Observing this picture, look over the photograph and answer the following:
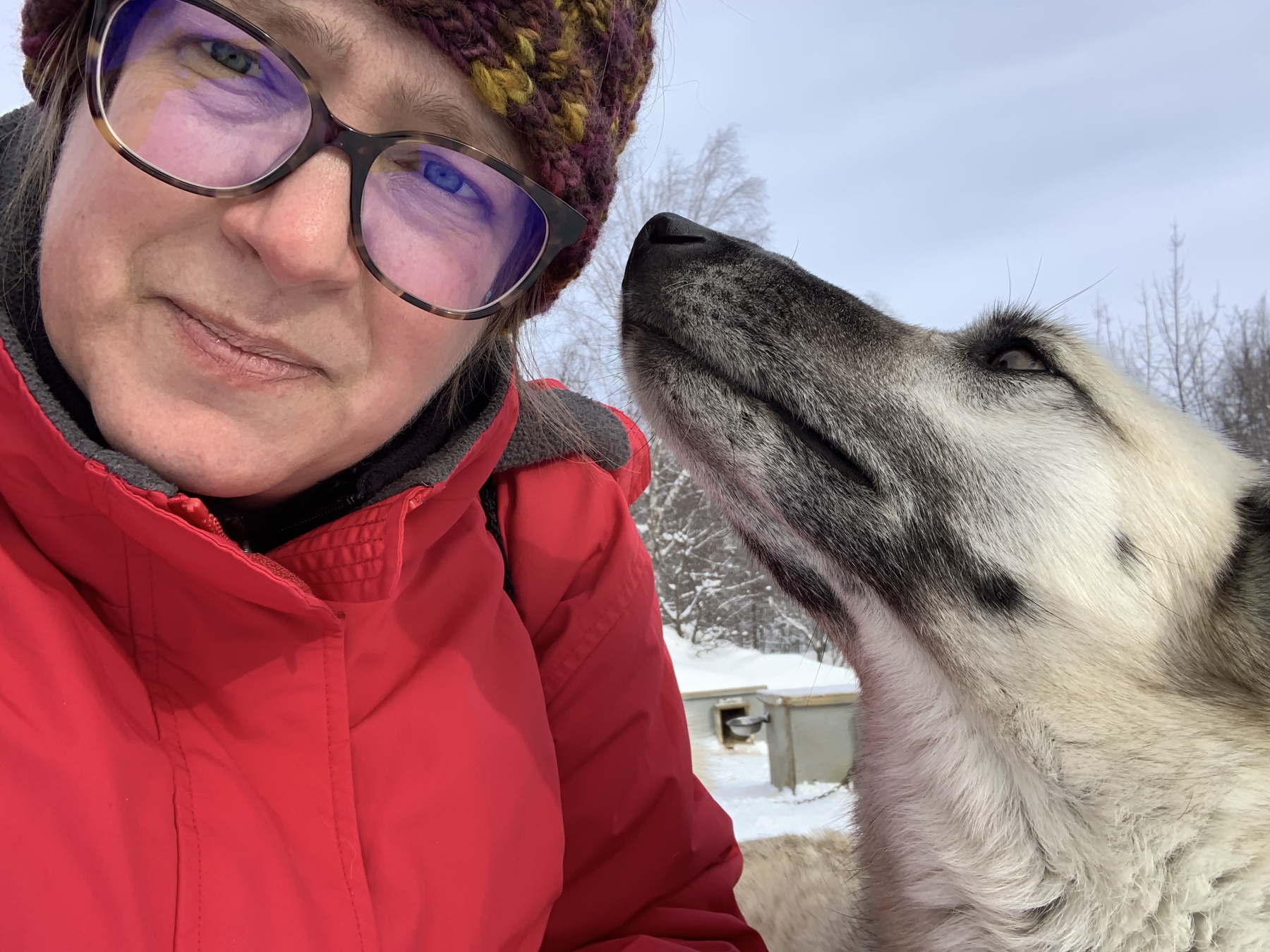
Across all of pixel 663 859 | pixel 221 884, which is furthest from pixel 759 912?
pixel 221 884

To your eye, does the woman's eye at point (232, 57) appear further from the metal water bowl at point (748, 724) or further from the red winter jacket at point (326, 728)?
the metal water bowl at point (748, 724)

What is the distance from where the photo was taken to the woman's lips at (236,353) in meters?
1.13

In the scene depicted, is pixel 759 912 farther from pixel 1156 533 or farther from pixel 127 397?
pixel 127 397

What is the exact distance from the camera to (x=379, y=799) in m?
1.37

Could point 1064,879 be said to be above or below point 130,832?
below

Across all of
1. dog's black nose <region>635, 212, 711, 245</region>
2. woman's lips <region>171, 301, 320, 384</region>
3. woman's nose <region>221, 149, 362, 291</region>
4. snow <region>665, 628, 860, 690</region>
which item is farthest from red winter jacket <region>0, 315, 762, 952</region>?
snow <region>665, 628, 860, 690</region>

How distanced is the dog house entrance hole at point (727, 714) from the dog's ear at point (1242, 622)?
804 cm

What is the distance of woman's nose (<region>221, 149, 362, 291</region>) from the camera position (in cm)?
112

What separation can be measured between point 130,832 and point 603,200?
1252 millimetres

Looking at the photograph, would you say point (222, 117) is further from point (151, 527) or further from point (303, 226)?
point (151, 527)

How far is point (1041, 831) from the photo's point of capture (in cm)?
163

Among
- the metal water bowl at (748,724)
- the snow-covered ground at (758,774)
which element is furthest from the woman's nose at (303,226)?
the metal water bowl at (748,724)

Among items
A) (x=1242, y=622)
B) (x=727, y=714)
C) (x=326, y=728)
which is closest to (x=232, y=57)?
(x=326, y=728)

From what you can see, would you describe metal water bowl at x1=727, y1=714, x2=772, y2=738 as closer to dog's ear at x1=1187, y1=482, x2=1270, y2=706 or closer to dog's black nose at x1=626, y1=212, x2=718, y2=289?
dog's ear at x1=1187, y1=482, x2=1270, y2=706
